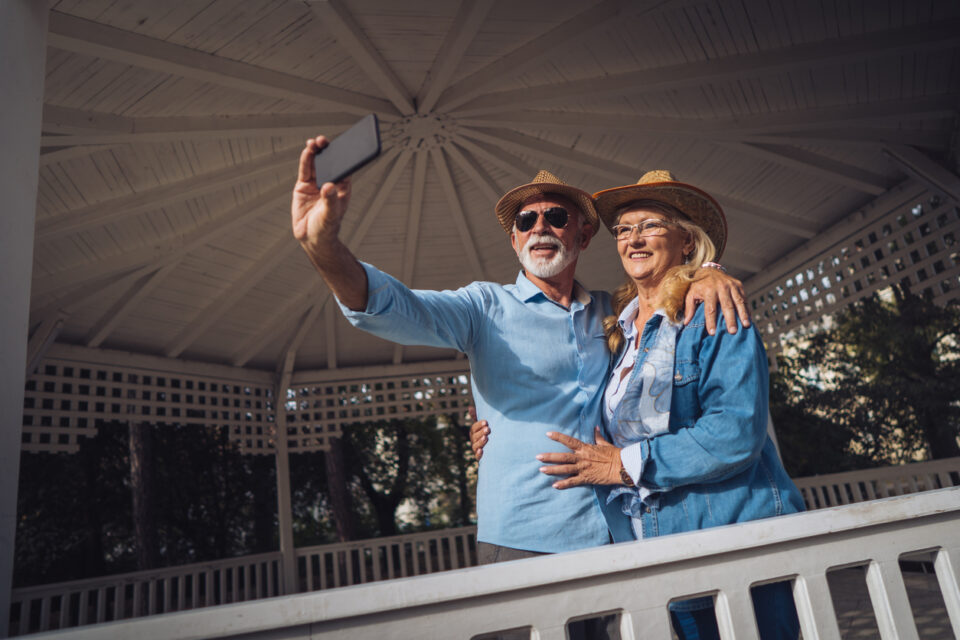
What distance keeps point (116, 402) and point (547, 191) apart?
624cm

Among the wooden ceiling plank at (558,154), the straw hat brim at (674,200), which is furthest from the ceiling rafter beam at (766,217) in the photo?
the straw hat brim at (674,200)

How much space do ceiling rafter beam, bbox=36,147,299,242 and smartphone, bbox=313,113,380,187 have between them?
406 cm

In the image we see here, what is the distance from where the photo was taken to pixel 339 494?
511 inches

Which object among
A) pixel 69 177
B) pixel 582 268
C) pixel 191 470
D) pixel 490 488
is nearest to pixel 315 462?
pixel 191 470

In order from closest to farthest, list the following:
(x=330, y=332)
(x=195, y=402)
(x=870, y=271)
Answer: (x=870, y=271)
(x=195, y=402)
(x=330, y=332)

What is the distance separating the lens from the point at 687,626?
173 cm

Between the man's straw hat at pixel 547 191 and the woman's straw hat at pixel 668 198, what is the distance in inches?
2.6

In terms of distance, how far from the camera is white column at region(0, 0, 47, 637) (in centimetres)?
158

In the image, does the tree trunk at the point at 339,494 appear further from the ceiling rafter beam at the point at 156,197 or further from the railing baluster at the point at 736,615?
the railing baluster at the point at 736,615

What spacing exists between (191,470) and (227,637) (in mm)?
15203

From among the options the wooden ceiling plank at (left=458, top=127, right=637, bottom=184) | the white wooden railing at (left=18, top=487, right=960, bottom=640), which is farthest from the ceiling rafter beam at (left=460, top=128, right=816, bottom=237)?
the white wooden railing at (left=18, top=487, right=960, bottom=640)

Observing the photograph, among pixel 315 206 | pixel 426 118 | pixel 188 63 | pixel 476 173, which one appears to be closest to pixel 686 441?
pixel 315 206

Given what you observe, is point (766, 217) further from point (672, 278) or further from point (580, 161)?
point (672, 278)

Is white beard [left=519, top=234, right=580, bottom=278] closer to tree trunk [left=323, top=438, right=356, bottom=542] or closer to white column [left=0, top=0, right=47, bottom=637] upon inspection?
white column [left=0, top=0, right=47, bottom=637]
